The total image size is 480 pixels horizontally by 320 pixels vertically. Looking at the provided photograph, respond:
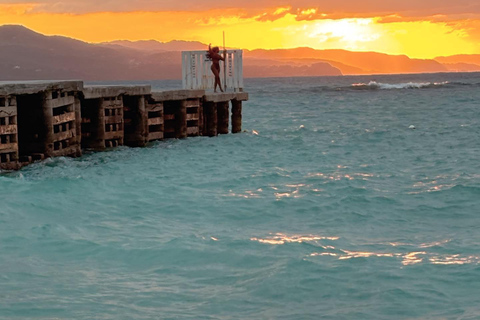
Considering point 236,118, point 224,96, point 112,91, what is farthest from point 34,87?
point 236,118

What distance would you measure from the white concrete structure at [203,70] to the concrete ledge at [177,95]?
3293 millimetres

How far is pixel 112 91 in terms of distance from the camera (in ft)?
85.5

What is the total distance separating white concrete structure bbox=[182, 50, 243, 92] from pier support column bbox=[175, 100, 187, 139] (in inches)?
145

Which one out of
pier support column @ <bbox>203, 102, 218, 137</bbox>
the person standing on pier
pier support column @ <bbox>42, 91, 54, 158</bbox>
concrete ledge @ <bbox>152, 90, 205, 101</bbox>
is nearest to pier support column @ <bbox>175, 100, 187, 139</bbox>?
concrete ledge @ <bbox>152, 90, 205, 101</bbox>

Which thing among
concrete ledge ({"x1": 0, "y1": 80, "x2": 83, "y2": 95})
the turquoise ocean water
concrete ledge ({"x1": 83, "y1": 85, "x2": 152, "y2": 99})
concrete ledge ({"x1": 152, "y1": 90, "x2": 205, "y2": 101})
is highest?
concrete ledge ({"x1": 0, "y1": 80, "x2": 83, "y2": 95})

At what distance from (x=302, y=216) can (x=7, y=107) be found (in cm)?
857

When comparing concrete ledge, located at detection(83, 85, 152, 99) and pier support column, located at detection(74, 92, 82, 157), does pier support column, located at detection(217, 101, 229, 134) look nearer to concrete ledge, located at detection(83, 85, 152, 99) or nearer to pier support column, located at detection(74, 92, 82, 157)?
concrete ledge, located at detection(83, 85, 152, 99)

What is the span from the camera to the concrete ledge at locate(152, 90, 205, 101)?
2900 cm

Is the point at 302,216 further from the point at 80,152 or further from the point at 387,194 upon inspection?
the point at 80,152

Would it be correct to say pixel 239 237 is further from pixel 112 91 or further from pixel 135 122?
pixel 135 122

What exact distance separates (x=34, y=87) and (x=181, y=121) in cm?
1012

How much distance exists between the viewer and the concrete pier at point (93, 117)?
68.5ft

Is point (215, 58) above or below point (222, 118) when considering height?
above

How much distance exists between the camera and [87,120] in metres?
26.1
